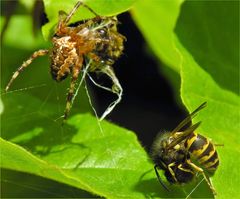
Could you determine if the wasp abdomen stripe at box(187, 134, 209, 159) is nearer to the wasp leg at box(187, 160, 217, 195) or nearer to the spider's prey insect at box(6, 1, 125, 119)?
the wasp leg at box(187, 160, 217, 195)

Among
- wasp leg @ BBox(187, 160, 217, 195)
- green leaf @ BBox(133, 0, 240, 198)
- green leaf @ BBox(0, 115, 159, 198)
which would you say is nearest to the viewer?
green leaf @ BBox(0, 115, 159, 198)

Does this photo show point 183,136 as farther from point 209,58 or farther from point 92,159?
point 209,58

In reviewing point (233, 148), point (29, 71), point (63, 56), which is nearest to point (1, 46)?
point (29, 71)

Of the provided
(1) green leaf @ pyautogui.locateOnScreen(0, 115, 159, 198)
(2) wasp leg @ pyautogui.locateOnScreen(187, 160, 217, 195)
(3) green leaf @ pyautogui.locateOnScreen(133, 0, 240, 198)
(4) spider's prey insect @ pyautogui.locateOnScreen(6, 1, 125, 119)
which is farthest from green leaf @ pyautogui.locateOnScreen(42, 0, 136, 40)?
(2) wasp leg @ pyautogui.locateOnScreen(187, 160, 217, 195)

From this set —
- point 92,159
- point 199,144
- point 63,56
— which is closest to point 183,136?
point 199,144

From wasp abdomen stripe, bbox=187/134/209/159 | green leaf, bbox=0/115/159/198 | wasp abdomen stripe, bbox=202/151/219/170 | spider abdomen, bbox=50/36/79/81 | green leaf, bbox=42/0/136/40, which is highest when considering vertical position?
green leaf, bbox=42/0/136/40

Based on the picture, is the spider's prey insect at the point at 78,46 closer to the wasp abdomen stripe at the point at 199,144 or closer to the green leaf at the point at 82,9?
the green leaf at the point at 82,9
